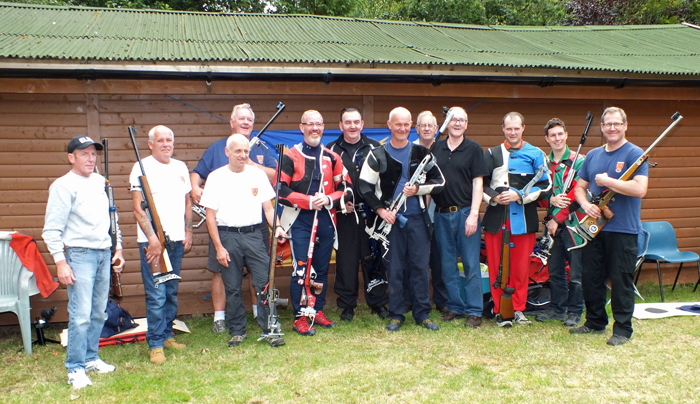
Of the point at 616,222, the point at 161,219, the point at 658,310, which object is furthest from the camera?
the point at 658,310

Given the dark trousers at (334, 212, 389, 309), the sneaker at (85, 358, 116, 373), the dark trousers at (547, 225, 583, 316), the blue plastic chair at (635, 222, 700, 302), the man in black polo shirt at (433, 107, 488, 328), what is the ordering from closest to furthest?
1. the sneaker at (85, 358, 116, 373)
2. the man in black polo shirt at (433, 107, 488, 328)
3. the dark trousers at (334, 212, 389, 309)
4. the dark trousers at (547, 225, 583, 316)
5. the blue plastic chair at (635, 222, 700, 302)

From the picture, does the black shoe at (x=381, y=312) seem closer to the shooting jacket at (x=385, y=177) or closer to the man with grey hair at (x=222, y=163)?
the shooting jacket at (x=385, y=177)

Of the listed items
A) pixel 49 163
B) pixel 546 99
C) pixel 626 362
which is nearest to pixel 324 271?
pixel 626 362

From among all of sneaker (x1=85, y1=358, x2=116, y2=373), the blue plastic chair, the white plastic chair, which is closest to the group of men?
sneaker (x1=85, y1=358, x2=116, y2=373)

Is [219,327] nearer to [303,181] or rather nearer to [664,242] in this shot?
[303,181]

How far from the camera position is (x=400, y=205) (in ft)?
15.4

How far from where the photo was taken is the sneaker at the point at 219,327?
16.0 feet

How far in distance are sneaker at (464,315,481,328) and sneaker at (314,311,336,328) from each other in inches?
50.5

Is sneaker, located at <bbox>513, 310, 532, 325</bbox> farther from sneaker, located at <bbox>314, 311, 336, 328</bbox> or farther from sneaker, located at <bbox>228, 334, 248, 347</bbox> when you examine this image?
sneaker, located at <bbox>228, 334, 248, 347</bbox>

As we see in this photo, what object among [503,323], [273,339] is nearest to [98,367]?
[273,339]

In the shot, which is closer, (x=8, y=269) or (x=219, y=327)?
(x=8, y=269)

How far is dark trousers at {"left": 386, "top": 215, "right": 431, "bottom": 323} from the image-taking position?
474 cm

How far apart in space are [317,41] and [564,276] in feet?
13.2

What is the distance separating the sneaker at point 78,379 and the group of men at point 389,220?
0.74 feet
